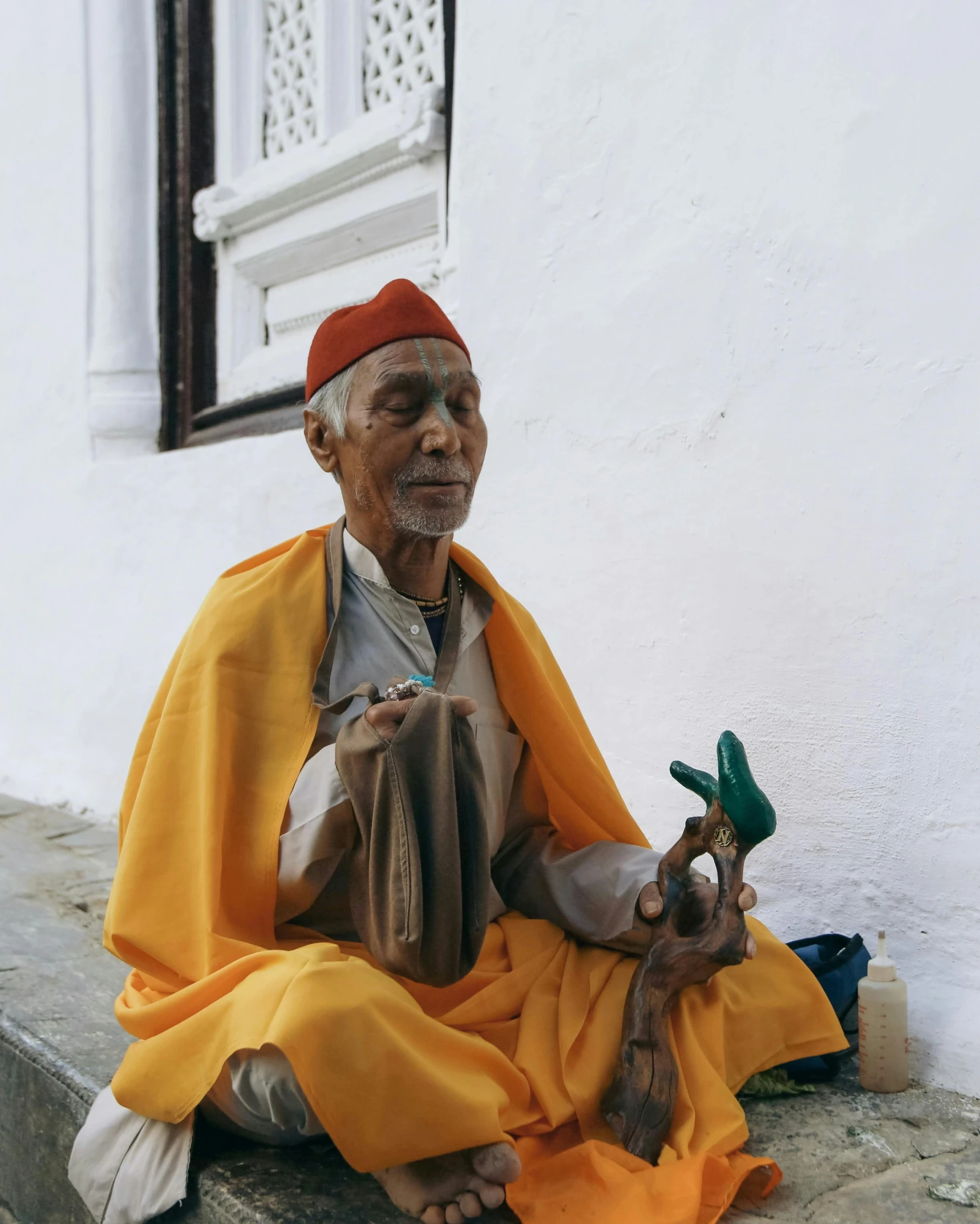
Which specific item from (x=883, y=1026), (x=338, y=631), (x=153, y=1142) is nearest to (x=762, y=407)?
(x=338, y=631)

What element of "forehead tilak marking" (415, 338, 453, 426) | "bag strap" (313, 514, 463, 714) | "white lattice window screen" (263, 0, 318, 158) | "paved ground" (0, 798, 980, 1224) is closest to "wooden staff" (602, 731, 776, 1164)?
"paved ground" (0, 798, 980, 1224)

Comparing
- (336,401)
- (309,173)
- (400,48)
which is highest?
(400,48)

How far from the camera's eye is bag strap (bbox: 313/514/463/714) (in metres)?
1.99

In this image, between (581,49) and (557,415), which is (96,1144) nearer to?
(557,415)

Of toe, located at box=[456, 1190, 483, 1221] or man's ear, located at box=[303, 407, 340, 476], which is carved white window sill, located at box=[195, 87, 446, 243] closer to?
man's ear, located at box=[303, 407, 340, 476]

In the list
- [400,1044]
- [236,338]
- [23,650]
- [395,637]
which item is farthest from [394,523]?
[23,650]

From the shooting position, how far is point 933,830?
7.57 feet

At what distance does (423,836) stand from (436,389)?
0.77 meters

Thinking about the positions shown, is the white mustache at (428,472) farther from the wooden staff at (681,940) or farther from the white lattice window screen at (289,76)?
the white lattice window screen at (289,76)

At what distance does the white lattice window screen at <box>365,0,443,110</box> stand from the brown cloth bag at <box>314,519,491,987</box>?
2.75 metres

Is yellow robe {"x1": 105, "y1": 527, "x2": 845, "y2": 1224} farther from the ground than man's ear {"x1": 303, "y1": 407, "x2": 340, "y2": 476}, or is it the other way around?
man's ear {"x1": 303, "y1": 407, "x2": 340, "y2": 476}

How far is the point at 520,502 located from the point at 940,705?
1276 mm

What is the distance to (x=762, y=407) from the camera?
2615 mm

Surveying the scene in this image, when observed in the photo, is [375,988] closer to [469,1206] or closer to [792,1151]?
[469,1206]
